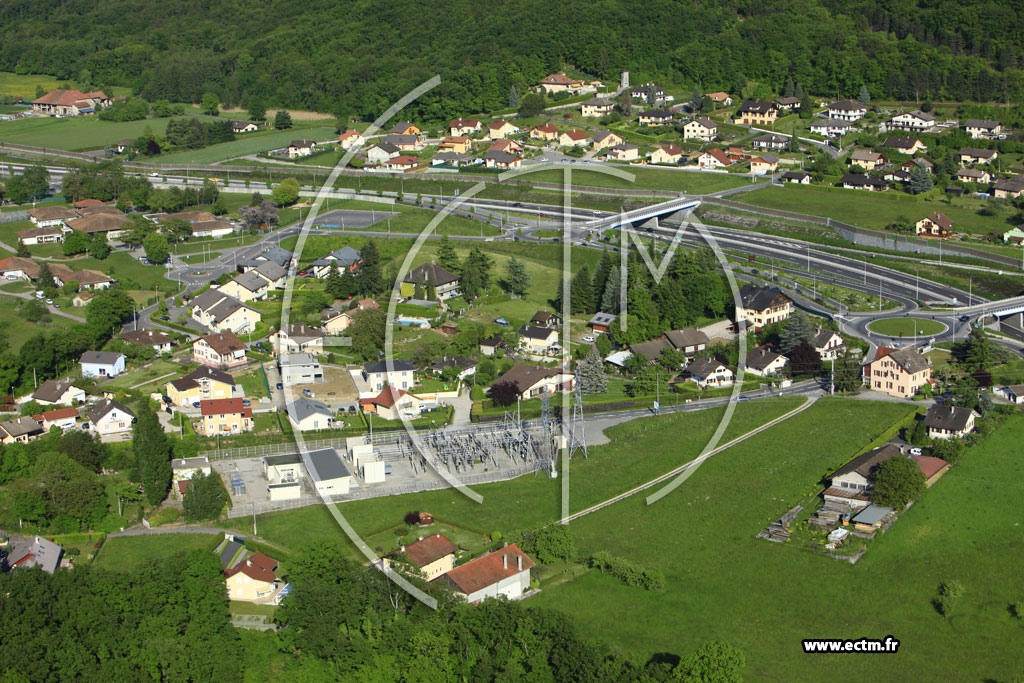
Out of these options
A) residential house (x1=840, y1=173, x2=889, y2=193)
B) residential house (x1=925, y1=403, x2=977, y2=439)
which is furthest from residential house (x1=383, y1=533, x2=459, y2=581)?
residential house (x1=840, y1=173, x2=889, y2=193)

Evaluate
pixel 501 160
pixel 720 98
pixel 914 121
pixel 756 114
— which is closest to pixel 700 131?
pixel 756 114

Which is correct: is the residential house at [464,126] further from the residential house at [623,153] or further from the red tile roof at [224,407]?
the red tile roof at [224,407]

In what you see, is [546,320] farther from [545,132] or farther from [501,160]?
[545,132]

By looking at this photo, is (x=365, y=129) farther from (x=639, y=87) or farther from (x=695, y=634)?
(x=695, y=634)

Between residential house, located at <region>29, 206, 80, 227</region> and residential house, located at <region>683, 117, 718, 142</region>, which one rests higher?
residential house, located at <region>683, 117, 718, 142</region>

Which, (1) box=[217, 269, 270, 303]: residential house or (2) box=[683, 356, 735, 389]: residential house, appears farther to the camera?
(1) box=[217, 269, 270, 303]: residential house

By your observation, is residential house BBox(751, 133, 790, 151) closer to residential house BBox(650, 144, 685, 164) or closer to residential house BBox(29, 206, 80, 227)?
residential house BBox(650, 144, 685, 164)
